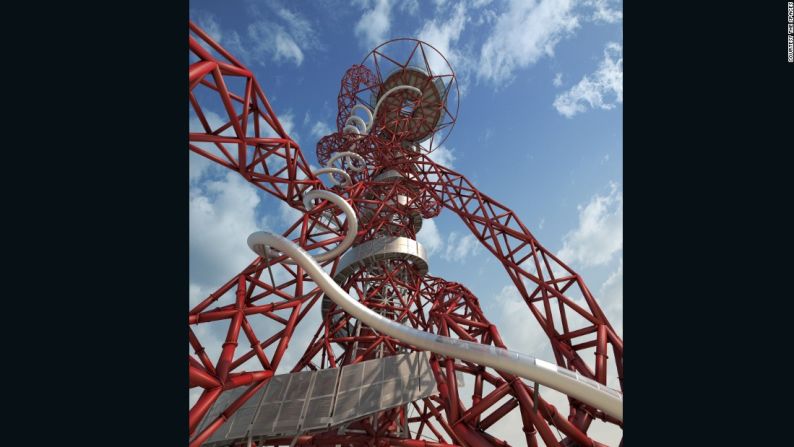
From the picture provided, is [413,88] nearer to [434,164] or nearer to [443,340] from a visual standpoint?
[434,164]

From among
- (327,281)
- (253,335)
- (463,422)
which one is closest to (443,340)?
(463,422)

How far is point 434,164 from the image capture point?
2286 centimetres

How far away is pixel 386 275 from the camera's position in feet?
70.3

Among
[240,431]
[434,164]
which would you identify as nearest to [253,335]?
[240,431]

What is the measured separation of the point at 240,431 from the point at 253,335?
16.8 ft

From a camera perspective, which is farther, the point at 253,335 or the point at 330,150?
the point at 330,150

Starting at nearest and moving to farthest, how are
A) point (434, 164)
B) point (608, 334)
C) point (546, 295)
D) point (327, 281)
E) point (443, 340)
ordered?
point (443, 340) < point (327, 281) < point (608, 334) < point (546, 295) < point (434, 164)

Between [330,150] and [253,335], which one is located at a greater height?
[330,150]

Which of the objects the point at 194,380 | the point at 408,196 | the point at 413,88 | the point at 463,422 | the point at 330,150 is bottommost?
the point at 194,380

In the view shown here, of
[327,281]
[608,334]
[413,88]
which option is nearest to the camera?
[327,281]

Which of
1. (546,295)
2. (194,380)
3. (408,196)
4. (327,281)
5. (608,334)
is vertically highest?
(408,196)

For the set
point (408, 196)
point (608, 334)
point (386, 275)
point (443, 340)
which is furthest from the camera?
point (408, 196)

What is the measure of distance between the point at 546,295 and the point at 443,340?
6.61 m

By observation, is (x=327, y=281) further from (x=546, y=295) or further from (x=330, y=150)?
(x=330, y=150)
